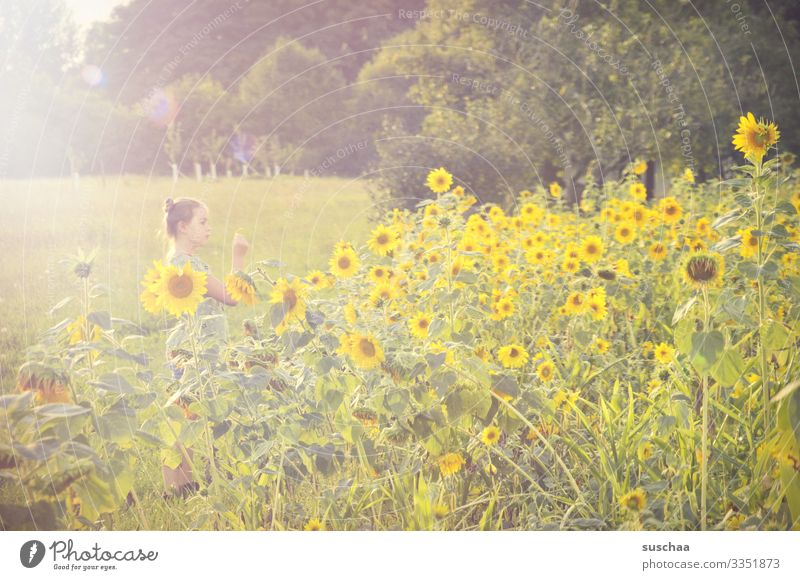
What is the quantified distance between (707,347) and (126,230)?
2.56 metres

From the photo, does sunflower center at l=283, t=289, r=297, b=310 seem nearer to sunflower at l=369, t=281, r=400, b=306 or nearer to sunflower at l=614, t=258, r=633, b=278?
sunflower at l=369, t=281, r=400, b=306

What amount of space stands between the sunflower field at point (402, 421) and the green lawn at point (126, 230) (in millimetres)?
419

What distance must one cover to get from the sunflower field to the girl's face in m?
0.49

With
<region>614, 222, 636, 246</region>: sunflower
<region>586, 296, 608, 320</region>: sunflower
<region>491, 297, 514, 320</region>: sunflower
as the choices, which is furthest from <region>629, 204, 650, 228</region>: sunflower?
<region>491, 297, 514, 320</region>: sunflower

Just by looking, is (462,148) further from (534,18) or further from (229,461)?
(229,461)

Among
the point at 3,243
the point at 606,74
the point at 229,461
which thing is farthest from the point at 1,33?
the point at 606,74

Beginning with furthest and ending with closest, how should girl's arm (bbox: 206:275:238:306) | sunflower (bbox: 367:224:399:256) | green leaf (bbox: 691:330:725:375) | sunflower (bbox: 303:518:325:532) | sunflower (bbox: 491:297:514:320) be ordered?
sunflower (bbox: 367:224:399:256) < sunflower (bbox: 491:297:514:320) < girl's arm (bbox: 206:275:238:306) < sunflower (bbox: 303:518:325:532) < green leaf (bbox: 691:330:725:375)

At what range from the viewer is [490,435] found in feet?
→ 7.05

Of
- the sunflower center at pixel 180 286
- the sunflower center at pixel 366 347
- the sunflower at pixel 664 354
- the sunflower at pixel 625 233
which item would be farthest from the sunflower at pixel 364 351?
the sunflower at pixel 625 233

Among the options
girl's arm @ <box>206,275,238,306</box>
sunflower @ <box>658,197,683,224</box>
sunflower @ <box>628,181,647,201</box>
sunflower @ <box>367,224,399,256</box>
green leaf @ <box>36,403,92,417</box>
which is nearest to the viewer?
A: green leaf @ <box>36,403,92,417</box>

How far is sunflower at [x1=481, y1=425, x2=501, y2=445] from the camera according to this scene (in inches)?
84.3

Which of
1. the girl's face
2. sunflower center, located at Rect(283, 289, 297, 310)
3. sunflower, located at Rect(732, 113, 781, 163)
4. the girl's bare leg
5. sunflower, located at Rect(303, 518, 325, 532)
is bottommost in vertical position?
sunflower, located at Rect(303, 518, 325, 532)

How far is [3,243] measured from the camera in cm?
266

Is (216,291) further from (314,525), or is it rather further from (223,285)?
(314,525)
